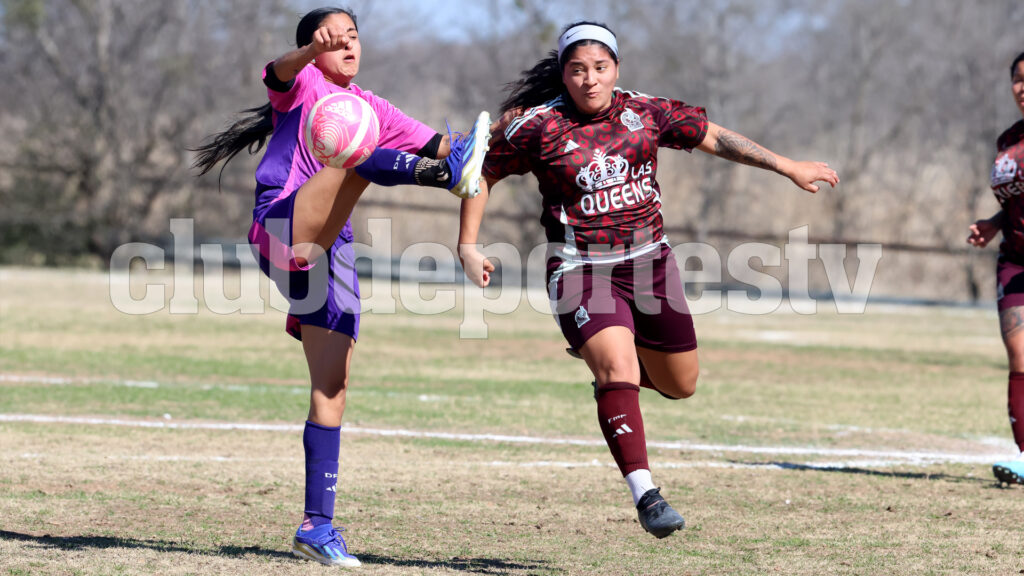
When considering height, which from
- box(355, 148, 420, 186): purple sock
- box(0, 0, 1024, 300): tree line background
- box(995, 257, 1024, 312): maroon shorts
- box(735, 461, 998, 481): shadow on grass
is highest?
box(0, 0, 1024, 300): tree line background

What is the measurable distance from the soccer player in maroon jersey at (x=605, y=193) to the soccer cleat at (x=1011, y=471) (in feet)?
8.15

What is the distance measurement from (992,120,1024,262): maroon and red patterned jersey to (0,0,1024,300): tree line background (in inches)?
959

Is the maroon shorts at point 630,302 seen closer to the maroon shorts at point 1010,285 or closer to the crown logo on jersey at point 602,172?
the crown logo on jersey at point 602,172

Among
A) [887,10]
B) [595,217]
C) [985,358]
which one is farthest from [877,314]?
[595,217]

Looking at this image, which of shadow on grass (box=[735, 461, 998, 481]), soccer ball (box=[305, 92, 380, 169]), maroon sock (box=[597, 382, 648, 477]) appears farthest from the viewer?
shadow on grass (box=[735, 461, 998, 481])

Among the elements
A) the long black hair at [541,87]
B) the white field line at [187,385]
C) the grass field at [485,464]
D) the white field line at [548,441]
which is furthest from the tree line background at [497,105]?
the long black hair at [541,87]

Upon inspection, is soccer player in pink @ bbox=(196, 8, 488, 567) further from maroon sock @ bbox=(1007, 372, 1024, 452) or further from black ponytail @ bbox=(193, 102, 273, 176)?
maroon sock @ bbox=(1007, 372, 1024, 452)

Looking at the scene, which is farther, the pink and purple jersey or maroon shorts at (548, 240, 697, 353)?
maroon shorts at (548, 240, 697, 353)

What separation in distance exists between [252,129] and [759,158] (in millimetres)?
2357

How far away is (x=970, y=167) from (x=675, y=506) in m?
30.2

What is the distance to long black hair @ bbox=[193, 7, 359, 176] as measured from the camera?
17.2 feet

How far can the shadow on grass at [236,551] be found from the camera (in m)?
5.03

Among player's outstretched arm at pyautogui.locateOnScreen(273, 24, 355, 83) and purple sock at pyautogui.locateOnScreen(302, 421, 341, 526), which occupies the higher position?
player's outstretched arm at pyautogui.locateOnScreen(273, 24, 355, 83)

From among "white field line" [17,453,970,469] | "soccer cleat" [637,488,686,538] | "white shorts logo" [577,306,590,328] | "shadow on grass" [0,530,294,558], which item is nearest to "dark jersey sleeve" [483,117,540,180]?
"white shorts logo" [577,306,590,328]
